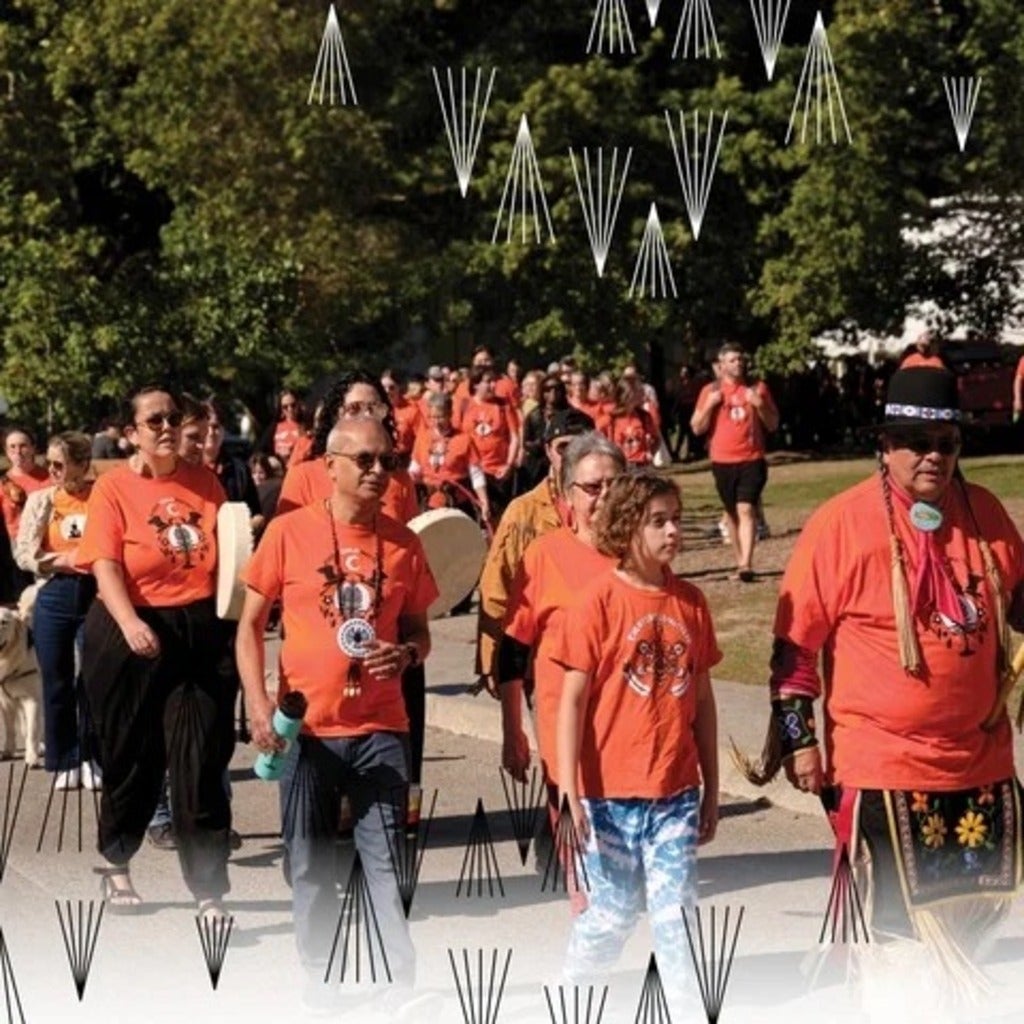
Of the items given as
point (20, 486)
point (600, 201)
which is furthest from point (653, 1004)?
point (600, 201)

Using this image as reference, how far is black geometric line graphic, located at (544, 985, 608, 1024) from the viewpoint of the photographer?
6863 mm

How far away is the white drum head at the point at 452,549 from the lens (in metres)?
9.92

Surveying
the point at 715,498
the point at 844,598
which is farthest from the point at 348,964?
the point at 715,498

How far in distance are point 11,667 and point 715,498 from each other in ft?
58.2

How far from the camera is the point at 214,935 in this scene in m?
8.60

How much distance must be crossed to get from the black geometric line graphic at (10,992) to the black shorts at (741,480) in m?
12.1

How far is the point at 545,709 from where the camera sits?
25.1ft

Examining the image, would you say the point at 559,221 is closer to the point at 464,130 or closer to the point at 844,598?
the point at 464,130

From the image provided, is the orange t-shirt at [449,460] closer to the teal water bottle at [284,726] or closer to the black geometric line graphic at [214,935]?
the black geometric line graphic at [214,935]

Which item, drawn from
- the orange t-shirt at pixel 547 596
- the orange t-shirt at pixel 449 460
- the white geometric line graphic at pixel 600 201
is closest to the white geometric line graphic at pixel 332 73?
the white geometric line graphic at pixel 600 201

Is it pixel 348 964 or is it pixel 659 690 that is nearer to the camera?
pixel 659 690

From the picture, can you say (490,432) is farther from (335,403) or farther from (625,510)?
(625,510)

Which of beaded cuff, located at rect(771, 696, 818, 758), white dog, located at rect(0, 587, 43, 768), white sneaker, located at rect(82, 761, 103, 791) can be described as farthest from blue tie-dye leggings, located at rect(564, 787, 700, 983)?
white dog, located at rect(0, 587, 43, 768)

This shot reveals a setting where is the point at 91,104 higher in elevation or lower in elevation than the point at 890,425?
higher
